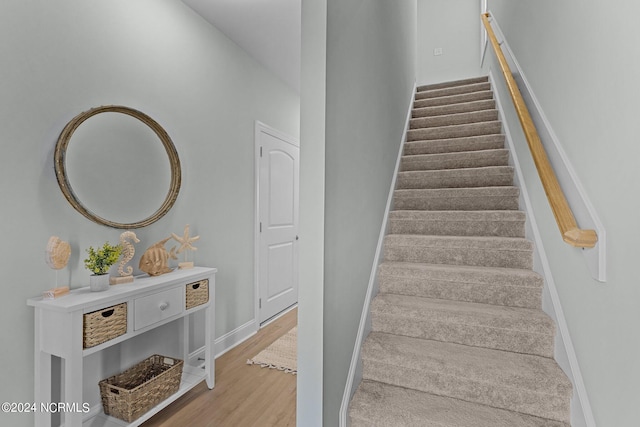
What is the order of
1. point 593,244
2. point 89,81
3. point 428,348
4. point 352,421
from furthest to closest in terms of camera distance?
point 89,81, point 428,348, point 352,421, point 593,244

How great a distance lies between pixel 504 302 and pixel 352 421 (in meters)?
1.03

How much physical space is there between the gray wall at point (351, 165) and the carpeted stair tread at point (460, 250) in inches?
8.8

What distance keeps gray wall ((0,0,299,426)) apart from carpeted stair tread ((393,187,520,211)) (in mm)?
1468

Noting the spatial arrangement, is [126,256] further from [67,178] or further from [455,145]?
[455,145]

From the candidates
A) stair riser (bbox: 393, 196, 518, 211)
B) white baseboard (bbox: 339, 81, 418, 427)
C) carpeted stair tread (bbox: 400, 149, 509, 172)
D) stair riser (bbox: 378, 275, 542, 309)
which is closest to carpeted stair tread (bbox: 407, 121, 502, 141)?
carpeted stair tread (bbox: 400, 149, 509, 172)

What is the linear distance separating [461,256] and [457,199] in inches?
24.0

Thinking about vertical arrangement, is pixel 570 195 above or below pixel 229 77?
below

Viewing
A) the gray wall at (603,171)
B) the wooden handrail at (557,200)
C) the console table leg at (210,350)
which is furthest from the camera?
the console table leg at (210,350)

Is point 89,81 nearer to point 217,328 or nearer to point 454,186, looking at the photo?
point 217,328

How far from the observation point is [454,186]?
269 cm

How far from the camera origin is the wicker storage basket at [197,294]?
2033 millimetres

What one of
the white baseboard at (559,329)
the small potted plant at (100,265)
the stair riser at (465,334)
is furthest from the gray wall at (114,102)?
the white baseboard at (559,329)

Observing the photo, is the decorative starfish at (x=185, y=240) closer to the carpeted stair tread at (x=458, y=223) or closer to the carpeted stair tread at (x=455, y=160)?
the carpeted stair tread at (x=458, y=223)

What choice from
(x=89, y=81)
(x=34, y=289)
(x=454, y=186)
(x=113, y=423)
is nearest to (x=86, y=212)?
(x=34, y=289)
